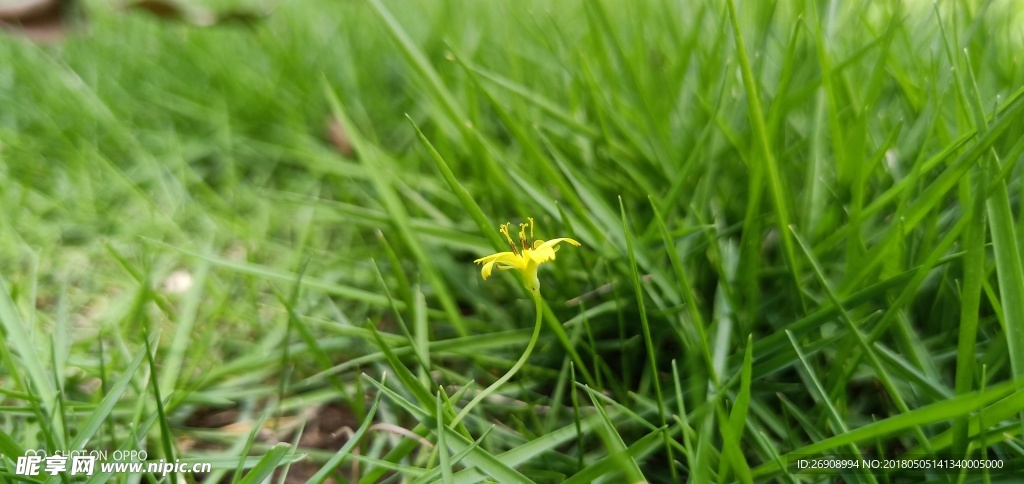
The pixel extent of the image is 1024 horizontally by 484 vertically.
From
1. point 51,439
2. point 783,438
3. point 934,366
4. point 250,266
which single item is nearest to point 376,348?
point 250,266

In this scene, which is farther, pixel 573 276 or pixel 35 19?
Result: pixel 35 19

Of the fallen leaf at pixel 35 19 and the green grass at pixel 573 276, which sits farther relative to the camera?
the fallen leaf at pixel 35 19

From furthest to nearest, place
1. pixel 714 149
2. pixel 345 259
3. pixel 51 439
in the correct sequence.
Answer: pixel 345 259, pixel 714 149, pixel 51 439

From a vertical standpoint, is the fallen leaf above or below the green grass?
above

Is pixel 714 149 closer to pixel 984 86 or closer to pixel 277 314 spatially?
pixel 984 86

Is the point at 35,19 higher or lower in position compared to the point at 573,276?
higher

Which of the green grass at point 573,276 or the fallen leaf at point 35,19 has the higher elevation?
the fallen leaf at point 35,19

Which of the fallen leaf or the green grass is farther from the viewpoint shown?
the fallen leaf

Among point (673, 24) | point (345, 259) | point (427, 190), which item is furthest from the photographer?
point (673, 24)
